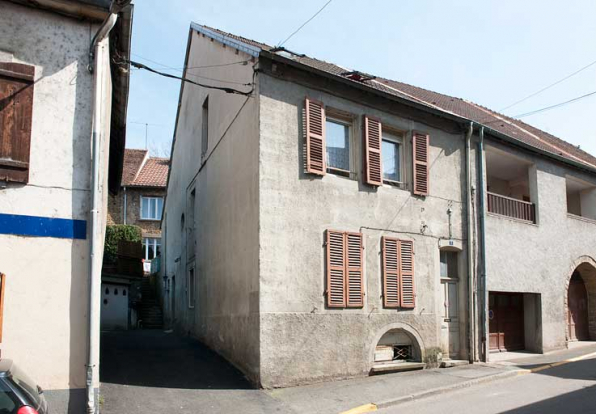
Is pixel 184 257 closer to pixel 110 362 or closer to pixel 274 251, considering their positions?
pixel 110 362

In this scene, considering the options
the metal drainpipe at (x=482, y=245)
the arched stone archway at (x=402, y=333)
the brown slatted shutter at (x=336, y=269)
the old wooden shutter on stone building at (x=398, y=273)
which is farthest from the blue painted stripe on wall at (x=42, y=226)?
the metal drainpipe at (x=482, y=245)

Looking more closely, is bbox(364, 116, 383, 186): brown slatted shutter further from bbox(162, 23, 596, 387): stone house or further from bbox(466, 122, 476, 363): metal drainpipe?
bbox(466, 122, 476, 363): metal drainpipe

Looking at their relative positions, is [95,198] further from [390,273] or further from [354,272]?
[390,273]

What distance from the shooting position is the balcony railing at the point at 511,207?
613 inches

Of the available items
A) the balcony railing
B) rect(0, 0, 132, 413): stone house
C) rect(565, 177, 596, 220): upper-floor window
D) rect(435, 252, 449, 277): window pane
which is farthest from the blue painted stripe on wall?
rect(565, 177, 596, 220): upper-floor window

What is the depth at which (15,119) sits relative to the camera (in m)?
7.36

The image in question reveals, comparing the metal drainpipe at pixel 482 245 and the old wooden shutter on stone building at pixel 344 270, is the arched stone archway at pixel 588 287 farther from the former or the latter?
the old wooden shutter on stone building at pixel 344 270

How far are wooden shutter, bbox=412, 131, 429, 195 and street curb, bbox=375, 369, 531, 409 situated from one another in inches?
172

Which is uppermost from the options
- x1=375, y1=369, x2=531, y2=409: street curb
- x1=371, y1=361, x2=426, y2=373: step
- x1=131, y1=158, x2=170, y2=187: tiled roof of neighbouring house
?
x1=131, y1=158, x2=170, y2=187: tiled roof of neighbouring house

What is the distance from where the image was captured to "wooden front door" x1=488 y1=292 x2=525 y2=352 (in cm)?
1533

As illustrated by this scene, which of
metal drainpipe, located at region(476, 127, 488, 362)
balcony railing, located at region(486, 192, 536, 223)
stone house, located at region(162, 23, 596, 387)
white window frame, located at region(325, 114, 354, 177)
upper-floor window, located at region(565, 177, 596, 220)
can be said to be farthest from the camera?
upper-floor window, located at region(565, 177, 596, 220)

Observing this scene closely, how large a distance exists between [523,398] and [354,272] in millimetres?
3896

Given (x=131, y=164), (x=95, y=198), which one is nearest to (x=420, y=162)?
(x=95, y=198)

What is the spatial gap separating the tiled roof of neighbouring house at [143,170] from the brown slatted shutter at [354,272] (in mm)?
22652
